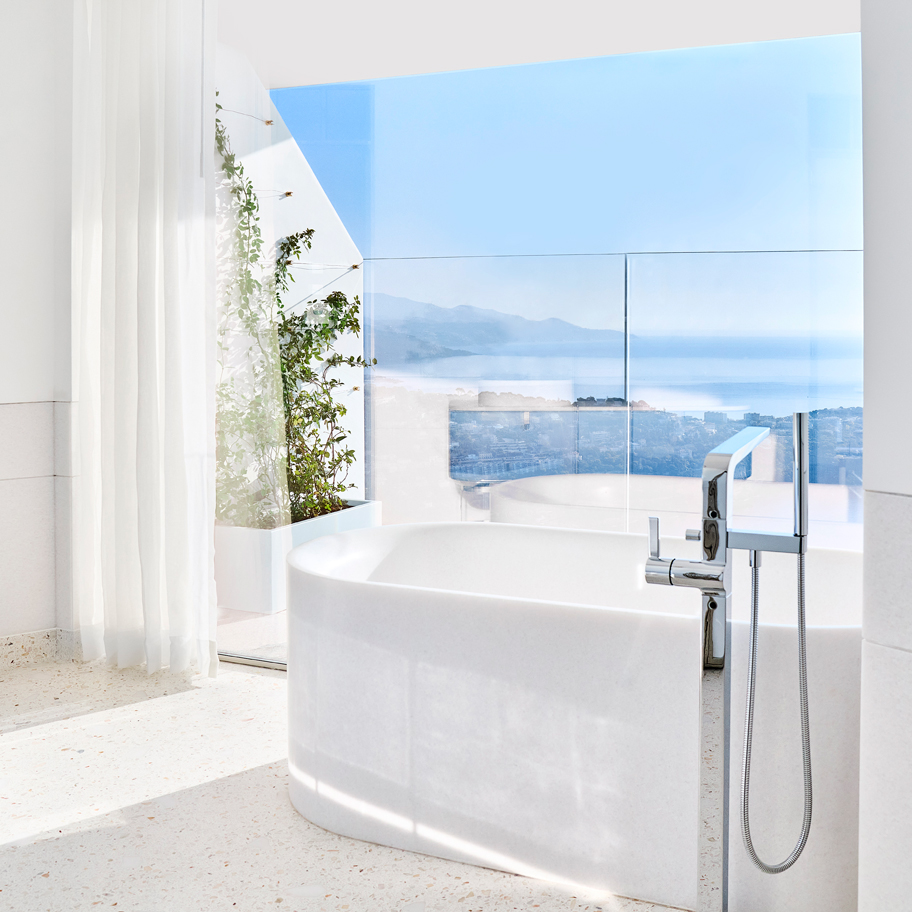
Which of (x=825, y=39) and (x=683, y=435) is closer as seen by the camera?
(x=825, y=39)

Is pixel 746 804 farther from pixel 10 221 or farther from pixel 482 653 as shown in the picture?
pixel 10 221

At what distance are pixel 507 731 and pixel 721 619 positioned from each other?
1.87 ft

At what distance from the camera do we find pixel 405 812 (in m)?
1.87

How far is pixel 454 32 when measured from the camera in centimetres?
289

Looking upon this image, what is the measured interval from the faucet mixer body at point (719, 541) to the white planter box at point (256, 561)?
5.81ft

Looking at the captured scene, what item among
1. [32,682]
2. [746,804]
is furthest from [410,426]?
[746,804]

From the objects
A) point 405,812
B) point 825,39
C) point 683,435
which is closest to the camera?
point 405,812

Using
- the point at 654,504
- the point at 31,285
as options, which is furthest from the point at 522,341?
the point at 31,285

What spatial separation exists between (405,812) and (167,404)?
162 centimetres

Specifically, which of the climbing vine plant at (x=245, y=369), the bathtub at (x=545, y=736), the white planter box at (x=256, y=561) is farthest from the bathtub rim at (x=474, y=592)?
the climbing vine plant at (x=245, y=369)

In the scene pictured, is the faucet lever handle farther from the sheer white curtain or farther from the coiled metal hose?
the sheer white curtain

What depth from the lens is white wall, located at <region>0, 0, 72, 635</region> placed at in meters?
3.00

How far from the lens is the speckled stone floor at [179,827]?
5.65ft

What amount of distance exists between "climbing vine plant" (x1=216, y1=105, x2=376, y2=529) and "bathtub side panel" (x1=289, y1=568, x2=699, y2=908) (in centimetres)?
109
